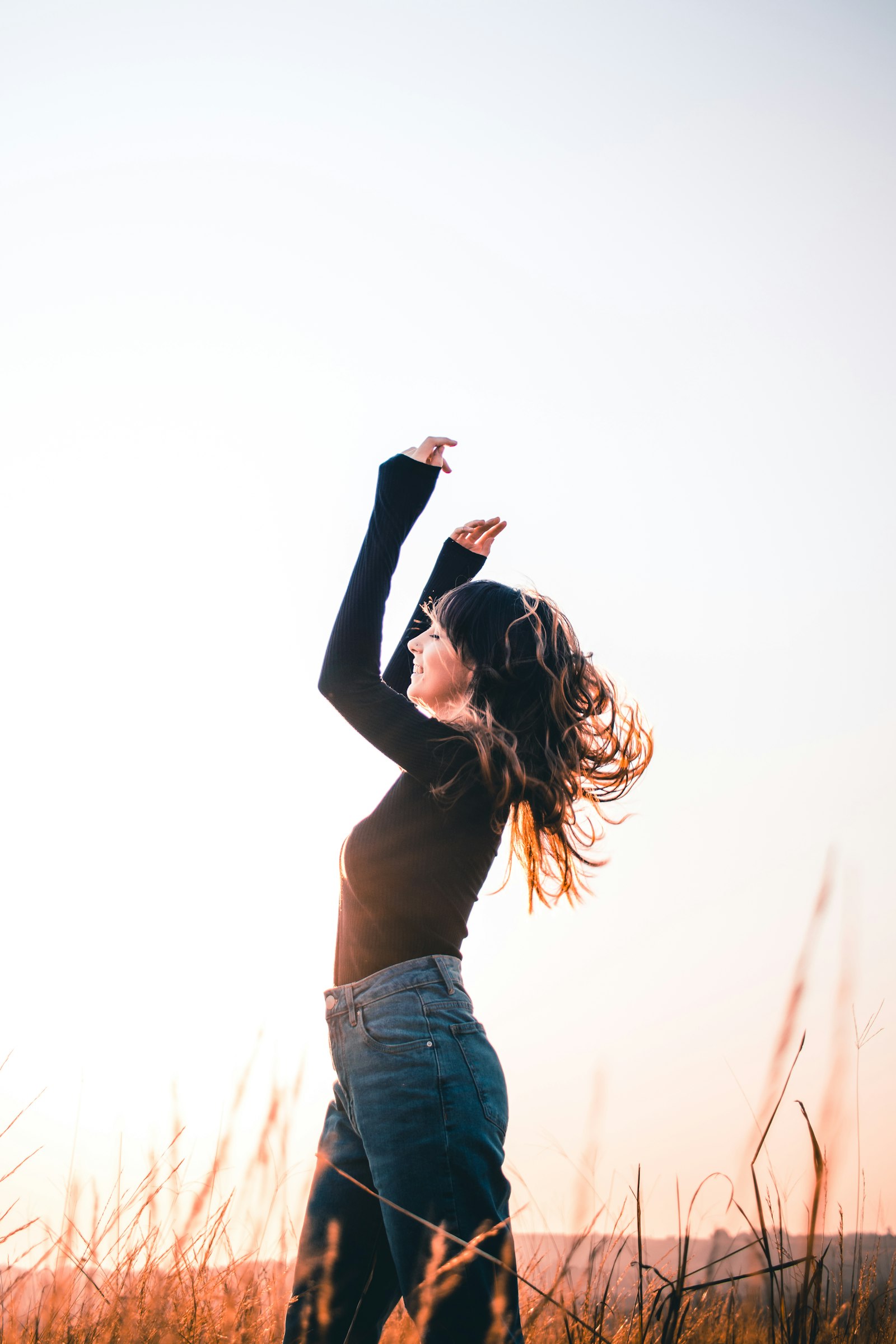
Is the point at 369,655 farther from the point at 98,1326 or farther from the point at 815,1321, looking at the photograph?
the point at 98,1326

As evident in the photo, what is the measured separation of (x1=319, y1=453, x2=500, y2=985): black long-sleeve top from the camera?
162 centimetres

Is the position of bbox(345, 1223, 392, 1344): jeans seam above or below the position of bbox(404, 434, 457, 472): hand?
below

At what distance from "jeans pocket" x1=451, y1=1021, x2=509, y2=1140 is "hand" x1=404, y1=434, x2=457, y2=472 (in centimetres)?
118

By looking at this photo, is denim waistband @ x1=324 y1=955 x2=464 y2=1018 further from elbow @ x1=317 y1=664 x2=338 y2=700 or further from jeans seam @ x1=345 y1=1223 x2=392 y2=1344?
elbow @ x1=317 y1=664 x2=338 y2=700

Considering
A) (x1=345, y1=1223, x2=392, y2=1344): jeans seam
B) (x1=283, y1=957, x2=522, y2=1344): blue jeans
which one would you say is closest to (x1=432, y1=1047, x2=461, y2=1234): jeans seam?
(x1=283, y1=957, x2=522, y2=1344): blue jeans

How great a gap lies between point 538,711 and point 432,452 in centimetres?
64

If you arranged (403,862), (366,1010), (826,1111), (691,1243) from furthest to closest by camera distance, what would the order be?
(403,862) < (366,1010) < (691,1243) < (826,1111)

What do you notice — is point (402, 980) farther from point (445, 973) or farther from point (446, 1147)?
point (446, 1147)

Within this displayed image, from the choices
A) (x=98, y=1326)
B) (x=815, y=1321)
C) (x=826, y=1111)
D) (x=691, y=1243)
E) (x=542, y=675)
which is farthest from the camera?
(x=542, y=675)

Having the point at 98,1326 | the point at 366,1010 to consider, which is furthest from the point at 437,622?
the point at 98,1326

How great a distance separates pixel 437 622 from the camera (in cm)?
197

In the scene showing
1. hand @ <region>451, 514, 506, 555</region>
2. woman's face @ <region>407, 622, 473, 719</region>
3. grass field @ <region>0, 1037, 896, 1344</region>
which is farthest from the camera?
hand @ <region>451, 514, 506, 555</region>

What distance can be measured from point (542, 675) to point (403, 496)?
1.63 ft

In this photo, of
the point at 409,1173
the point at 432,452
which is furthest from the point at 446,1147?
the point at 432,452
